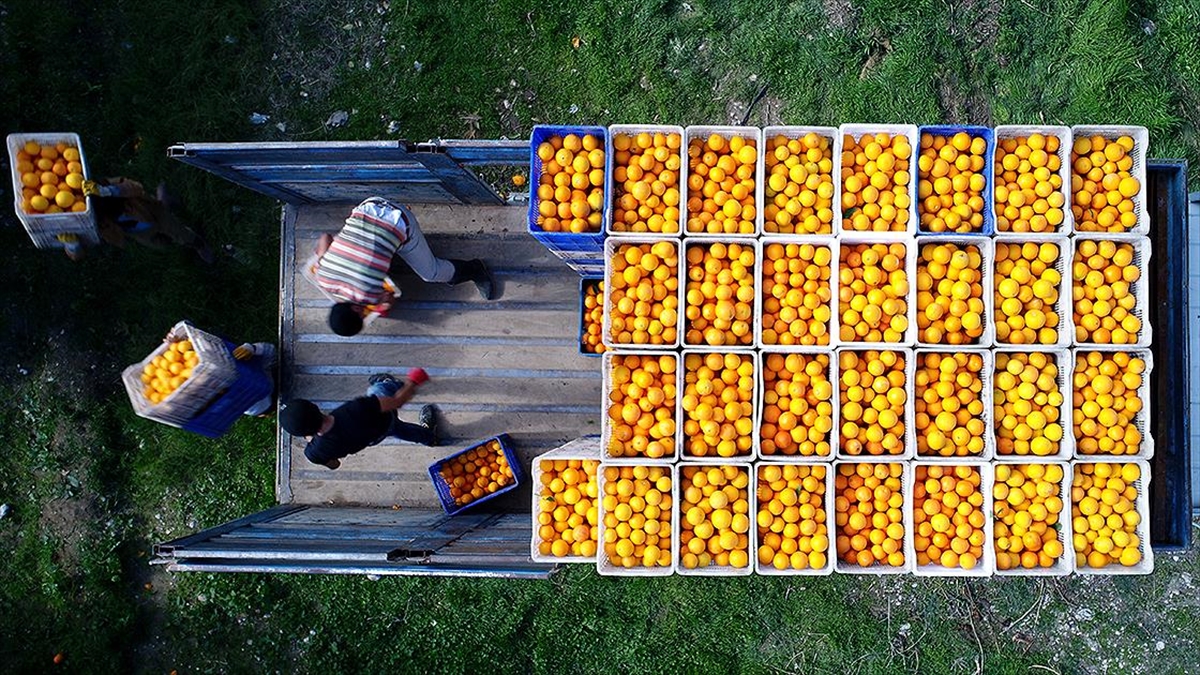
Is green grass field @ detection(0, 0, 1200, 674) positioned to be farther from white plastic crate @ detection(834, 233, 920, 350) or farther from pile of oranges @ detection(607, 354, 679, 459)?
white plastic crate @ detection(834, 233, 920, 350)

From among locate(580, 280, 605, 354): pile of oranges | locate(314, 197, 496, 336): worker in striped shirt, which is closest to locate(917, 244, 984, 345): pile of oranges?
locate(580, 280, 605, 354): pile of oranges

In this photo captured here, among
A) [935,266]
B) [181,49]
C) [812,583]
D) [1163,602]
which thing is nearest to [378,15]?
[181,49]

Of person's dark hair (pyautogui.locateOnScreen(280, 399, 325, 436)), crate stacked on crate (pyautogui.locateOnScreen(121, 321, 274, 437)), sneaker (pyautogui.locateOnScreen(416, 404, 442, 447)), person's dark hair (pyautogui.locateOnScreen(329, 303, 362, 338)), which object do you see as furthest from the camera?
sneaker (pyautogui.locateOnScreen(416, 404, 442, 447))

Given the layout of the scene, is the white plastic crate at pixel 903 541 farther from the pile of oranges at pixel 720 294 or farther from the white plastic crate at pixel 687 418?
the pile of oranges at pixel 720 294

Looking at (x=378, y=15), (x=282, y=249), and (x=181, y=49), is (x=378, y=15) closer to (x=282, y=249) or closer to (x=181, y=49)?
(x=181, y=49)

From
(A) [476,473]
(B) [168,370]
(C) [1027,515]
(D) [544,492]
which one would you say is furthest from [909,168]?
(B) [168,370]
